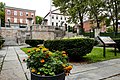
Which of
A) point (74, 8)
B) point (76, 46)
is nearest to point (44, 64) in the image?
point (76, 46)

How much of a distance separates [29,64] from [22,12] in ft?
164

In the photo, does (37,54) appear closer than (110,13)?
Yes

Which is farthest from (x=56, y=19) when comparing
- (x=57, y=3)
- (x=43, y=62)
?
(x=43, y=62)

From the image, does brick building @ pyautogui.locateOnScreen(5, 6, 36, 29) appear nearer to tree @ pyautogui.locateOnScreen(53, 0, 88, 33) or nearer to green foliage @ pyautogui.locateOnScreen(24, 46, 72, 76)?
tree @ pyautogui.locateOnScreen(53, 0, 88, 33)

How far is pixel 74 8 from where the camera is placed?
22.6 meters

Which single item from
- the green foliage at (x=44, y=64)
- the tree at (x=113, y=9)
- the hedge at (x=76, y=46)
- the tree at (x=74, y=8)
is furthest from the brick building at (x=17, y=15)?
the green foliage at (x=44, y=64)

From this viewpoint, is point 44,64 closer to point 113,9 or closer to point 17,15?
point 113,9

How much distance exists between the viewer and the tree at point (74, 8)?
22.6 meters

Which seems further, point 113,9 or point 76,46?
point 113,9

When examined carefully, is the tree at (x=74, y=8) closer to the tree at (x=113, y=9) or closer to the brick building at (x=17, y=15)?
the tree at (x=113, y=9)

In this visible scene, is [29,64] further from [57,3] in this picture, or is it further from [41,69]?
[57,3]

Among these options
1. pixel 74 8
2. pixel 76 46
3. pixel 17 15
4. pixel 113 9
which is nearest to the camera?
pixel 76 46

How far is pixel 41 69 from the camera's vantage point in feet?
9.05

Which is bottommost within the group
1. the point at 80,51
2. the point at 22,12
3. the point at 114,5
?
the point at 80,51
